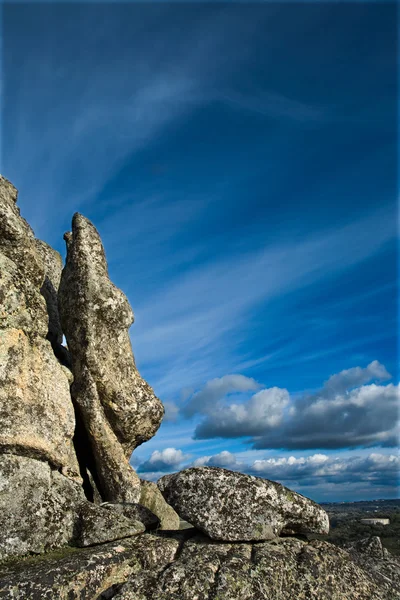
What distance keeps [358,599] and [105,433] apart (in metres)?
10.00

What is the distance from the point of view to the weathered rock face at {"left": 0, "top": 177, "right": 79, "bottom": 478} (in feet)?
52.5

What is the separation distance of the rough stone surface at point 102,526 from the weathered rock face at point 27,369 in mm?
2595

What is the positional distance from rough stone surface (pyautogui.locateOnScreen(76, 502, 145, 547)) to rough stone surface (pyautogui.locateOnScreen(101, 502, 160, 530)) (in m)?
0.67

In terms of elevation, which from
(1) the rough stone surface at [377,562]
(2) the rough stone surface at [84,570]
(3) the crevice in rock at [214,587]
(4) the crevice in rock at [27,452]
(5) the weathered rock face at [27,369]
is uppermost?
(5) the weathered rock face at [27,369]

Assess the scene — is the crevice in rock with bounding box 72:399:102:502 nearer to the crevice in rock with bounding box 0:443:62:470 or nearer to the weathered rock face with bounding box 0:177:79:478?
the weathered rock face with bounding box 0:177:79:478

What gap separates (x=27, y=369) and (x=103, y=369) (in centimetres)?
307

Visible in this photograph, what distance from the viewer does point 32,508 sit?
14391mm

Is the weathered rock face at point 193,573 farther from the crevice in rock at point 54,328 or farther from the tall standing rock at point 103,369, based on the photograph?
the crevice in rock at point 54,328

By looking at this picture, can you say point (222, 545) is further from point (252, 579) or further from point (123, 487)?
point (123, 487)

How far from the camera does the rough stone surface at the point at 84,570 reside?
38.0 ft

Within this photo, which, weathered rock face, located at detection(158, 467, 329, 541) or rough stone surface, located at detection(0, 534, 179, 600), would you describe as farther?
weathered rock face, located at detection(158, 467, 329, 541)

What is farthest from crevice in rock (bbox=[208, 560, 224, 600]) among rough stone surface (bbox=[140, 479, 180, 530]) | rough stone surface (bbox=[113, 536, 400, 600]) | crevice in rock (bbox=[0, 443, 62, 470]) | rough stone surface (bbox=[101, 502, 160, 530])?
rough stone surface (bbox=[140, 479, 180, 530])

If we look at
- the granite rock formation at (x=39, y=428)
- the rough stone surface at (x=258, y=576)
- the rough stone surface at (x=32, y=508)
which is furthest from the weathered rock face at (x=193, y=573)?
the granite rock formation at (x=39, y=428)

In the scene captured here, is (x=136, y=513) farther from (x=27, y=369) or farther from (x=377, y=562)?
(x=377, y=562)
